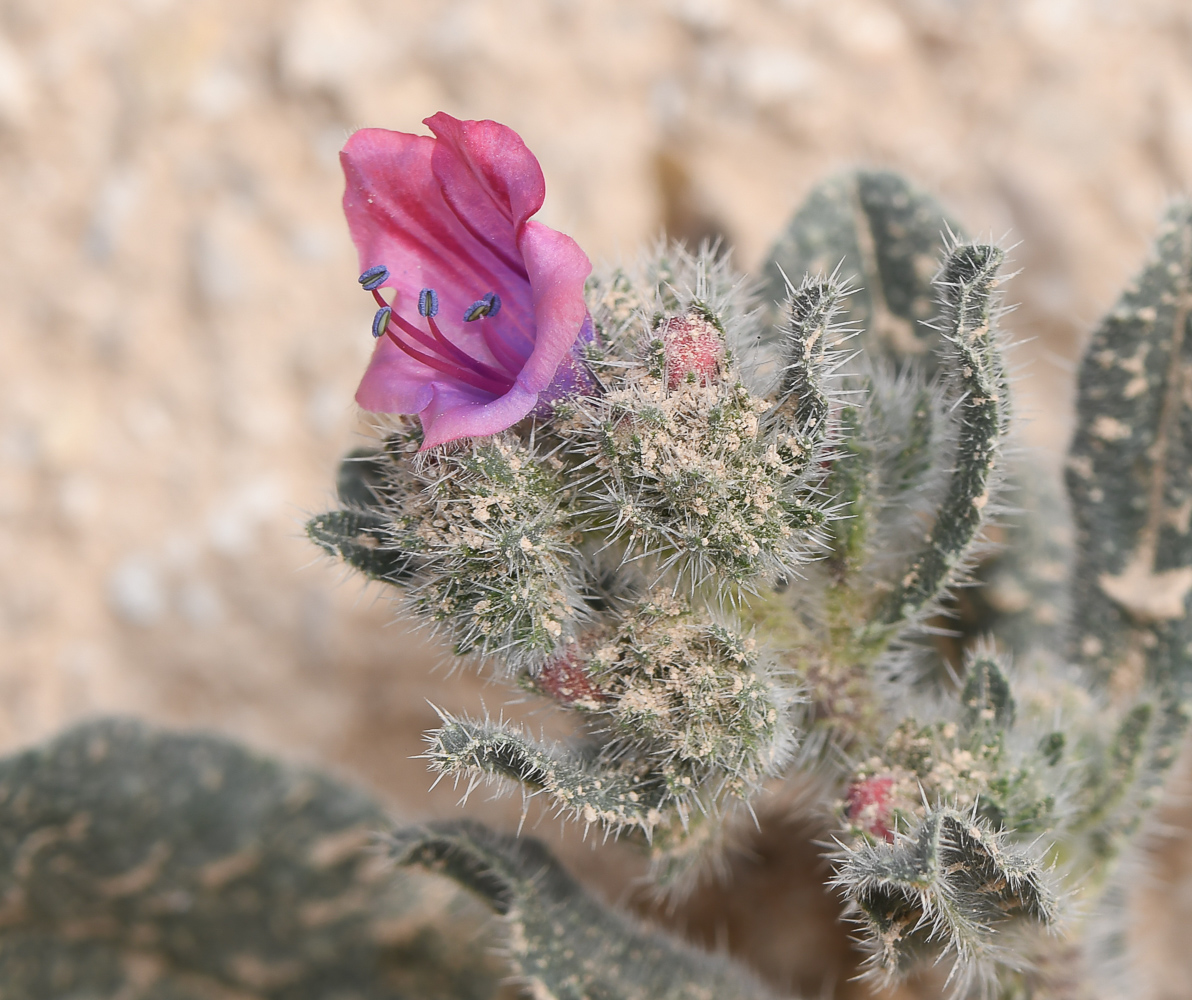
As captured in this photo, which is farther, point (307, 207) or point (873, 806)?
point (307, 207)

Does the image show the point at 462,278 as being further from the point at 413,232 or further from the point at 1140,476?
the point at 1140,476

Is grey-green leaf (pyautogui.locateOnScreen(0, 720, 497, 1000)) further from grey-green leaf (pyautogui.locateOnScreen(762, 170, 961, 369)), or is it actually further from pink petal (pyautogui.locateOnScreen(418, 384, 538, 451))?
grey-green leaf (pyautogui.locateOnScreen(762, 170, 961, 369))

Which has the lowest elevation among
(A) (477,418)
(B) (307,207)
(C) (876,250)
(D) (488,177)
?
(A) (477,418)

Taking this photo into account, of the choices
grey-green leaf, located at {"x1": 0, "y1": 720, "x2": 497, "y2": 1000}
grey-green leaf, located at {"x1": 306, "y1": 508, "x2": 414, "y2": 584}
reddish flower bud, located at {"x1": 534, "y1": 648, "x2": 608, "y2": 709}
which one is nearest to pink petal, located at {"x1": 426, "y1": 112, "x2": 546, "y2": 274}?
grey-green leaf, located at {"x1": 306, "y1": 508, "x2": 414, "y2": 584}

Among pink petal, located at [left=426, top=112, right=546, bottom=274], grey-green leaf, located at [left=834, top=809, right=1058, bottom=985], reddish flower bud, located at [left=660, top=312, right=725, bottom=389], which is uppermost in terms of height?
pink petal, located at [left=426, top=112, right=546, bottom=274]

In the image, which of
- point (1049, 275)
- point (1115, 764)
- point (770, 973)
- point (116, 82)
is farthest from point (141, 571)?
point (1049, 275)

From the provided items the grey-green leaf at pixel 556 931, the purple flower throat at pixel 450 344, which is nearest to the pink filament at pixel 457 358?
the purple flower throat at pixel 450 344

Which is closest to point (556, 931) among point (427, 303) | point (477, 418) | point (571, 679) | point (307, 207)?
point (571, 679)

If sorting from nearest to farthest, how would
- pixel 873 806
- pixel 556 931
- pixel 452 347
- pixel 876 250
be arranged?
pixel 452 347 < pixel 873 806 < pixel 556 931 < pixel 876 250
